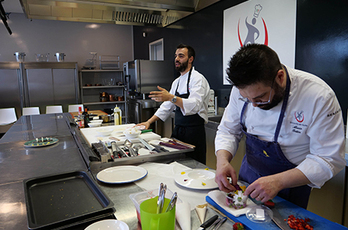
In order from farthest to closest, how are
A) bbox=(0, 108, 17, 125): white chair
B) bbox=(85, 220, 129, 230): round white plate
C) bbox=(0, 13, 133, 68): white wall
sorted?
bbox=(0, 13, 133, 68): white wall → bbox=(0, 108, 17, 125): white chair → bbox=(85, 220, 129, 230): round white plate

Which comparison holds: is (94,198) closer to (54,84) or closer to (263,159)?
(263,159)

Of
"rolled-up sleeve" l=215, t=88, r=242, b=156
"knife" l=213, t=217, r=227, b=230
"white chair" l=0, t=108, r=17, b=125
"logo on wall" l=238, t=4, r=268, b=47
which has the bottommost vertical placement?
"white chair" l=0, t=108, r=17, b=125

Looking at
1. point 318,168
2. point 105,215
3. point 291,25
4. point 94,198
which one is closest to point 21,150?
point 94,198

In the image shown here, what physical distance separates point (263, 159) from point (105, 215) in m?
0.91

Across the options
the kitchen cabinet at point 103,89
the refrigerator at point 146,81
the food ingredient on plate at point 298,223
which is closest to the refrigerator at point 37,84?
the kitchen cabinet at point 103,89

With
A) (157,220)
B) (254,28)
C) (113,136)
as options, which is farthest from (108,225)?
(254,28)

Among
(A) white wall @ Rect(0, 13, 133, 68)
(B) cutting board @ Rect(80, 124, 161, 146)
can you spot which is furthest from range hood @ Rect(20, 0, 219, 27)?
(A) white wall @ Rect(0, 13, 133, 68)

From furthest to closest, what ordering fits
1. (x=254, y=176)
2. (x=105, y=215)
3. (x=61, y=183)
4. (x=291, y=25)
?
(x=291, y=25) < (x=254, y=176) < (x=61, y=183) < (x=105, y=215)

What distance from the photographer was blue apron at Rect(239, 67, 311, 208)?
1316 millimetres

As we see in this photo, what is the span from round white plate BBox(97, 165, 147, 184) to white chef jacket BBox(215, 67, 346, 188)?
0.71m

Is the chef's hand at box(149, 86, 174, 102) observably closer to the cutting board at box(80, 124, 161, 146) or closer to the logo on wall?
the cutting board at box(80, 124, 161, 146)

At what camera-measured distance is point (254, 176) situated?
1.49m

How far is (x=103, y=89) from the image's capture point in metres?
7.82

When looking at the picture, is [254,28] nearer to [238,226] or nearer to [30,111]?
[238,226]
